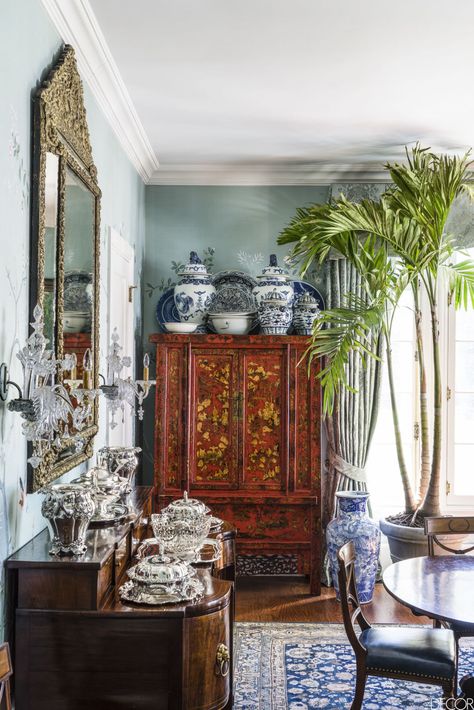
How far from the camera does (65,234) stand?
285cm

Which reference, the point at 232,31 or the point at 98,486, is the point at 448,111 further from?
the point at 98,486

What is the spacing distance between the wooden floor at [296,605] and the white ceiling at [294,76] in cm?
274

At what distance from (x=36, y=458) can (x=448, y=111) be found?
9.68ft

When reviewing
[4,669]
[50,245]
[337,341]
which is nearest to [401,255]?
[337,341]

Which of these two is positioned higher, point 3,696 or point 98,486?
point 98,486

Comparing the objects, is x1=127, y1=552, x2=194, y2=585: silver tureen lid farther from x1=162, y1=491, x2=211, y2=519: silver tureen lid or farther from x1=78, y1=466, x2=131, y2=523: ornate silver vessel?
x1=162, y1=491, x2=211, y2=519: silver tureen lid

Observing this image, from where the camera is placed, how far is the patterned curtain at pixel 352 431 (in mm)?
5094

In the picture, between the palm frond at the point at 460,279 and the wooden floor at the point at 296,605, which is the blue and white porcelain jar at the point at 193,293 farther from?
the wooden floor at the point at 296,605

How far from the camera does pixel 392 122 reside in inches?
167

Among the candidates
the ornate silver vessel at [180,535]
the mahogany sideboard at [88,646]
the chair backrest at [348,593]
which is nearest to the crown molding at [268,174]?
the chair backrest at [348,593]

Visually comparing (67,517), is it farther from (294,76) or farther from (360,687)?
(294,76)

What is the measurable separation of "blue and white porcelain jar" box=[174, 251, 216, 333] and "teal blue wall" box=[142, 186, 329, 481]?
0.37 m

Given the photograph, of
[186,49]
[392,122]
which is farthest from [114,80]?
[392,122]

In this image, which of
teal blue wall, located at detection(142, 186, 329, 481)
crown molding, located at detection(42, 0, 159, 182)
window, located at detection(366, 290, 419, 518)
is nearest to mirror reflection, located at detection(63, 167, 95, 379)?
crown molding, located at detection(42, 0, 159, 182)
